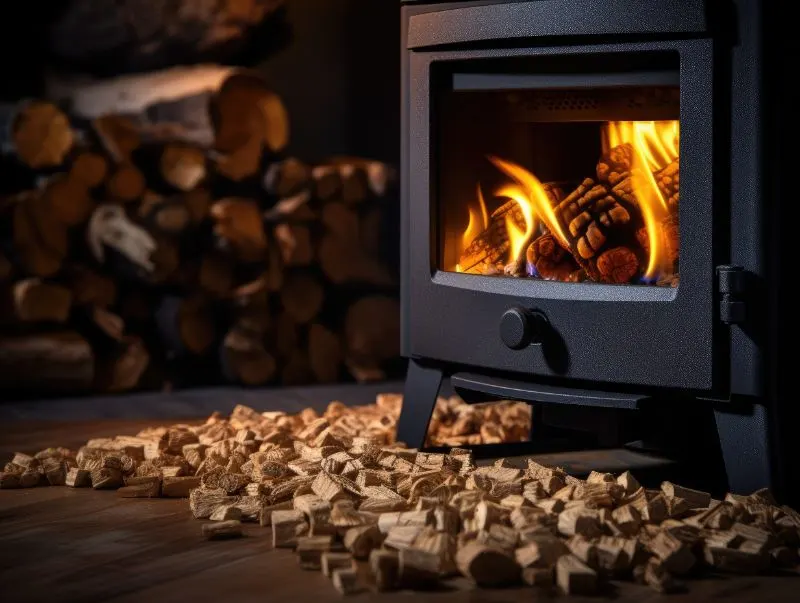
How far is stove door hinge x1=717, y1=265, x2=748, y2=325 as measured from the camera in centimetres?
193

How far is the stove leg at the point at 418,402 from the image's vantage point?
2330mm

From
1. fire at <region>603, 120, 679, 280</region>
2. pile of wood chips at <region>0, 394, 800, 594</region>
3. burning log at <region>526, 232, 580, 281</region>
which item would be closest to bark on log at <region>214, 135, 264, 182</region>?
pile of wood chips at <region>0, 394, 800, 594</region>

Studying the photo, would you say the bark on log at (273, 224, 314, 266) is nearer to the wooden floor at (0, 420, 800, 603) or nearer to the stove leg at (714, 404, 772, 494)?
the wooden floor at (0, 420, 800, 603)

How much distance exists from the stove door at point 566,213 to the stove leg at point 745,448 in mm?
73

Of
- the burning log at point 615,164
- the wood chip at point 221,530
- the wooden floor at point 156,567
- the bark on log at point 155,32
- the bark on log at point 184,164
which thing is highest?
the bark on log at point 155,32

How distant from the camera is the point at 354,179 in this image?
3.20m

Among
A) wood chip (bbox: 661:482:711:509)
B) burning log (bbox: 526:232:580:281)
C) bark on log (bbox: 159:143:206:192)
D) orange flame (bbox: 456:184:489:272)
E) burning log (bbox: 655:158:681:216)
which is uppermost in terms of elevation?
bark on log (bbox: 159:143:206:192)

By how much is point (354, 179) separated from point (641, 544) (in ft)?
5.28

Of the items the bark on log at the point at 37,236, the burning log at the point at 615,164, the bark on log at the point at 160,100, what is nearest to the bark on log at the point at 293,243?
the bark on log at the point at 160,100

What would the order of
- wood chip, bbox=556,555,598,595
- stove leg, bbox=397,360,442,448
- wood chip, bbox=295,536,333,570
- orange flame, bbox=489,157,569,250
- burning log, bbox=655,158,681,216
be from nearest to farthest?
wood chip, bbox=556,555,598,595, wood chip, bbox=295,536,333,570, burning log, bbox=655,158,681,216, orange flame, bbox=489,157,569,250, stove leg, bbox=397,360,442,448

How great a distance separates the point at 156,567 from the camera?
176 centimetres

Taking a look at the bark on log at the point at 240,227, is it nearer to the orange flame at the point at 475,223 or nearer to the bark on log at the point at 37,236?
the bark on log at the point at 37,236

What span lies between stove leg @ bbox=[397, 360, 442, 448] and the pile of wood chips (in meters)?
0.04

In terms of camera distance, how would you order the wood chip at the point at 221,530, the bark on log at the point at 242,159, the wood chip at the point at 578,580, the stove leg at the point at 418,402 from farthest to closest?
the bark on log at the point at 242,159
the stove leg at the point at 418,402
the wood chip at the point at 221,530
the wood chip at the point at 578,580
